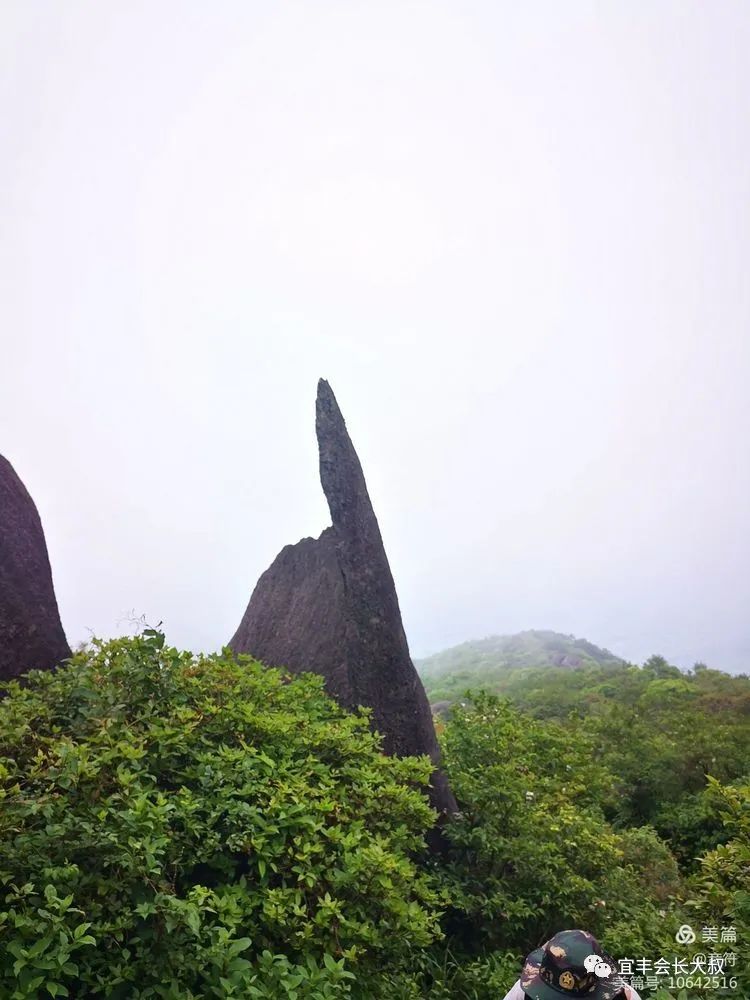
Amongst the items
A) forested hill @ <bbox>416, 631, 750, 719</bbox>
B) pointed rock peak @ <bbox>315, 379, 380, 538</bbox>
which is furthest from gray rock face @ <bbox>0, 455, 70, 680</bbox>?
forested hill @ <bbox>416, 631, 750, 719</bbox>

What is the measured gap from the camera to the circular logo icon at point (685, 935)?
535cm

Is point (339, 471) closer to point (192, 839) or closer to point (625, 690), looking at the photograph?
point (192, 839)

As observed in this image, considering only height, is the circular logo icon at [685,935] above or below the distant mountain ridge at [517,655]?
below

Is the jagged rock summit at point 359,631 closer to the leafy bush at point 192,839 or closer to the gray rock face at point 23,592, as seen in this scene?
the leafy bush at point 192,839

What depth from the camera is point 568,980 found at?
294 cm

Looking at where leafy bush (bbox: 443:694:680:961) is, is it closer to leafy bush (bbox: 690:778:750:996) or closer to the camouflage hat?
leafy bush (bbox: 690:778:750:996)

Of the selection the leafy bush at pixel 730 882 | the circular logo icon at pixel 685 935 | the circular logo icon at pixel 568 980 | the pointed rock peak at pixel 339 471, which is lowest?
the circular logo icon at pixel 685 935

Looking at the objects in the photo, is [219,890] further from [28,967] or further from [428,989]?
[428,989]

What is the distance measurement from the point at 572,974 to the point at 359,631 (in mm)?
4450

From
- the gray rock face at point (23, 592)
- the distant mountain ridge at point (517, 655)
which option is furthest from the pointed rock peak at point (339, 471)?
the distant mountain ridge at point (517, 655)

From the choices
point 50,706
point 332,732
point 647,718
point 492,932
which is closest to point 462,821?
point 492,932

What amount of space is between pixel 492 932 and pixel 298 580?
570 centimetres

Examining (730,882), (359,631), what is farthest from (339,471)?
(730,882)

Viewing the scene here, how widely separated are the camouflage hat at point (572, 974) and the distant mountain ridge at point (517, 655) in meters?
38.8
